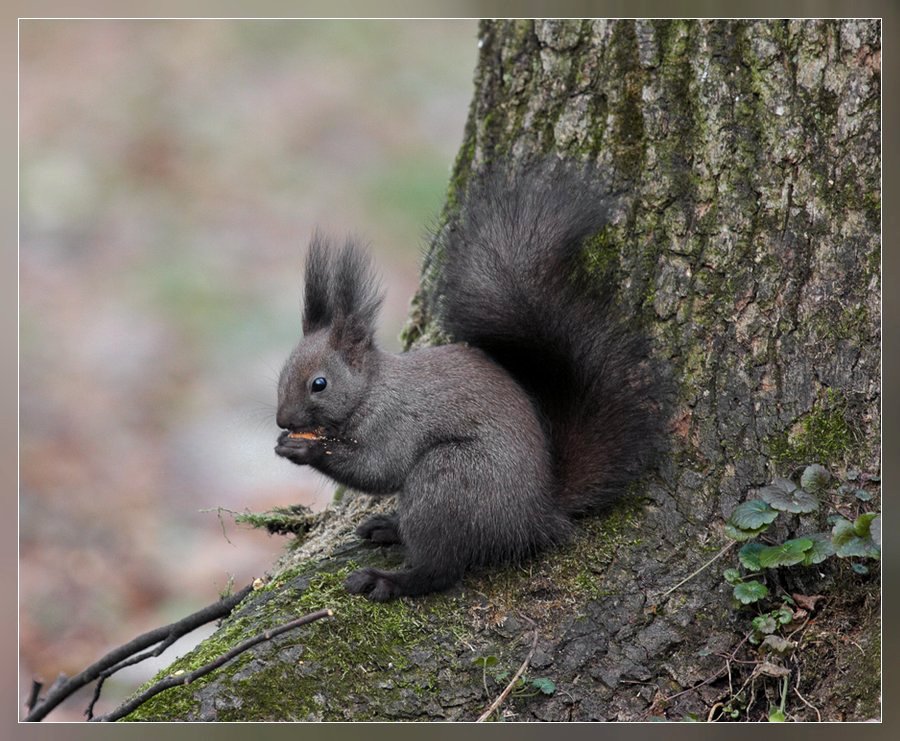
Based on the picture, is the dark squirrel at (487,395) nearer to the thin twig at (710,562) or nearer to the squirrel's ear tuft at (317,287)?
→ the squirrel's ear tuft at (317,287)

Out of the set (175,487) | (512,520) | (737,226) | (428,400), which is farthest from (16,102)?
(175,487)

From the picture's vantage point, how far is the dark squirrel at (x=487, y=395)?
1.96 meters

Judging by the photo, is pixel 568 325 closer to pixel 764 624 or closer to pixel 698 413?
pixel 698 413

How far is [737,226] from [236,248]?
111 inches

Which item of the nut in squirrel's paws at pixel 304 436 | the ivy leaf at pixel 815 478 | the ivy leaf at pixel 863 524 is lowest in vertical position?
the ivy leaf at pixel 863 524

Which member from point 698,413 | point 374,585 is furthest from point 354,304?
point 698,413

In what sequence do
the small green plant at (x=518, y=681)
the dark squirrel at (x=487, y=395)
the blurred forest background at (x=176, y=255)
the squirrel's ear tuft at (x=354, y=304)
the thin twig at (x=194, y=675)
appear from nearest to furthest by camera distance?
1. the thin twig at (x=194, y=675)
2. the small green plant at (x=518, y=681)
3. the dark squirrel at (x=487, y=395)
4. the squirrel's ear tuft at (x=354, y=304)
5. the blurred forest background at (x=176, y=255)

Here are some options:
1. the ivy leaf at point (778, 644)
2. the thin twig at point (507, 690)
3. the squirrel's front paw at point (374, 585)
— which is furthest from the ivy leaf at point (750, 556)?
the squirrel's front paw at point (374, 585)

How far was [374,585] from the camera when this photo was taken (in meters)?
1.96

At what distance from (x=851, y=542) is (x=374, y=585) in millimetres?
900

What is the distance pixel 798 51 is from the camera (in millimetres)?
2023

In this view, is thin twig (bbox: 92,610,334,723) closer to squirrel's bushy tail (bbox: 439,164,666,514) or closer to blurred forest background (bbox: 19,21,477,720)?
squirrel's bushy tail (bbox: 439,164,666,514)

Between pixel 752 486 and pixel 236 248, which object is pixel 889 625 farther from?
pixel 236 248

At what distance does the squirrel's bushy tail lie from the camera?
2.02m
